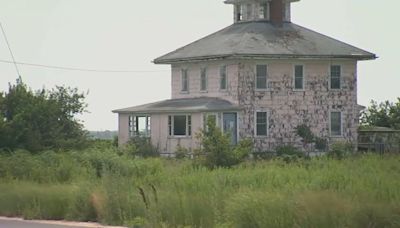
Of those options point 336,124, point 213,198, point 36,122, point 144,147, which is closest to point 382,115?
point 336,124

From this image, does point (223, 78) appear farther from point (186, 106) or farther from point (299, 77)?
point (299, 77)

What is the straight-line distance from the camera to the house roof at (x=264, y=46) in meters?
58.5

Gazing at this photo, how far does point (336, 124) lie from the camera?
60.9m

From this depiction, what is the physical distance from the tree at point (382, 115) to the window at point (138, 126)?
63.1 ft

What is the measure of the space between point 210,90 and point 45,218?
37222mm

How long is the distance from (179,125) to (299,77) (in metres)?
8.61

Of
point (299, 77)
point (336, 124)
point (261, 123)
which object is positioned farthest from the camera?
point (336, 124)

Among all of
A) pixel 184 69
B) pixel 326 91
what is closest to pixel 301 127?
pixel 326 91

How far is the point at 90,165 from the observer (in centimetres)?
3347

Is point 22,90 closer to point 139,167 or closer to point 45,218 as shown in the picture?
point 139,167

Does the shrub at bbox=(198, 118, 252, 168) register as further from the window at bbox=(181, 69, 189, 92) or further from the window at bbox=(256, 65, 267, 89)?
the window at bbox=(181, 69, 189, 92)

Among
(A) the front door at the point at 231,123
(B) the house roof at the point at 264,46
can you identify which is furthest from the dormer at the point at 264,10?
(A) the front door at the point at 231,123

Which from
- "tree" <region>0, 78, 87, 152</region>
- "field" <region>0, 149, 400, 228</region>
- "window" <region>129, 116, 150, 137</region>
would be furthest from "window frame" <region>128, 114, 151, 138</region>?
"field" <region>0, 149, 400, 228</region>

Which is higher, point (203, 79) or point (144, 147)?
point (203, 79)
